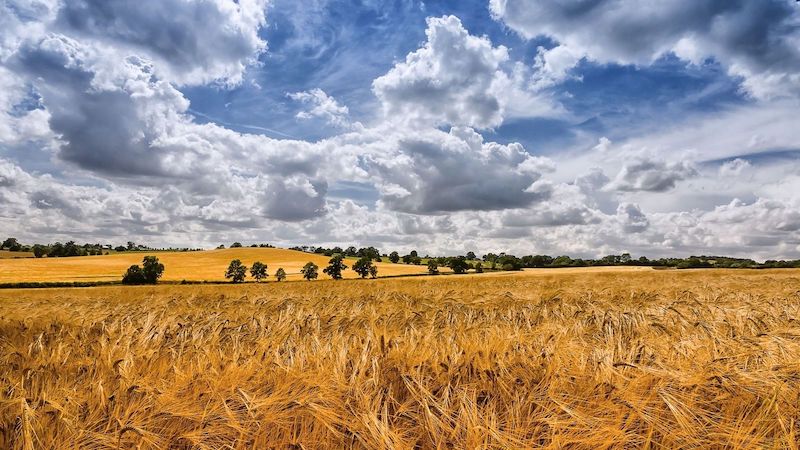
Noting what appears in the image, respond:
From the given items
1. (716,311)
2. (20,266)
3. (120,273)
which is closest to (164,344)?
(716,311)

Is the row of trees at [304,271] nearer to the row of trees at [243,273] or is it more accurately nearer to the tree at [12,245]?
the row of trees at [243,273]

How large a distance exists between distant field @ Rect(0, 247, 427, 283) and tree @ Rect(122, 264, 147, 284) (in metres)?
2.70

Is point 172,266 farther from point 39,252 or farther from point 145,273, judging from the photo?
point 39,252

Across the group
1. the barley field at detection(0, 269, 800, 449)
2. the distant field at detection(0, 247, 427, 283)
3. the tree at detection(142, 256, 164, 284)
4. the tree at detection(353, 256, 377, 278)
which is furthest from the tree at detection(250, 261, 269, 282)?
the barley field at detection(0, 269, 800, 449)

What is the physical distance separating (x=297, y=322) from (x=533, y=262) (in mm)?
95775

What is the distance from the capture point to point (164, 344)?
4234 millimetres

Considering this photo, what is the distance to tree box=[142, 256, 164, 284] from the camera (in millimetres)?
76375

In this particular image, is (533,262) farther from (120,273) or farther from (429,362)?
(429,362)

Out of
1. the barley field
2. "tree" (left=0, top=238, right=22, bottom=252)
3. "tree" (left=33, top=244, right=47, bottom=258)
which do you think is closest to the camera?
the barley field

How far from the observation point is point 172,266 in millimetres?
93625

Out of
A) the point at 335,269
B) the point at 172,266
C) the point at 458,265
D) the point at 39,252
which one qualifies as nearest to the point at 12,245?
the point at 39,252

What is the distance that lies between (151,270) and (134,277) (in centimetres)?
364

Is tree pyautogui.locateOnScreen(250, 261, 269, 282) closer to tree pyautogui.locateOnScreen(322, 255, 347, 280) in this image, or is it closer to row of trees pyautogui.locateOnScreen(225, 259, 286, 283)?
row of trees pyautogui.locateOnScreen(225, 259, 286, 283)

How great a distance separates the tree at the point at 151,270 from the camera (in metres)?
76.4
